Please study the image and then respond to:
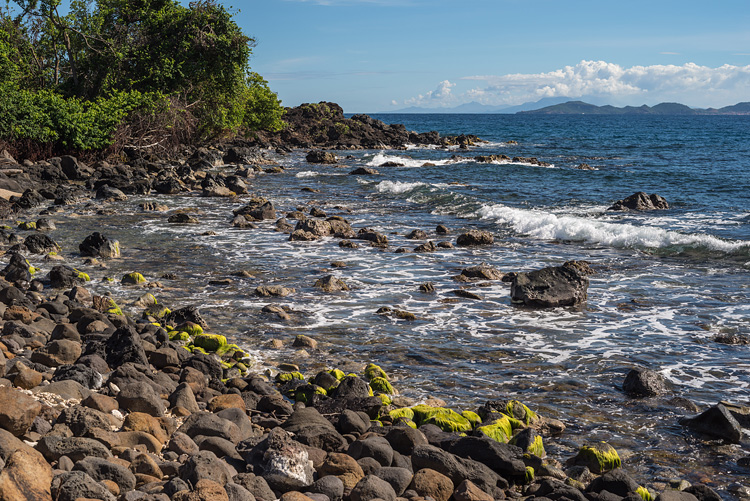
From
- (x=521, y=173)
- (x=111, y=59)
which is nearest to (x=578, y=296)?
(x=521, y=173)

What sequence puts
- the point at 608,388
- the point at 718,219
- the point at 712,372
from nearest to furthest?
the point at 608,388
the point at 712,372
the point at 718,219

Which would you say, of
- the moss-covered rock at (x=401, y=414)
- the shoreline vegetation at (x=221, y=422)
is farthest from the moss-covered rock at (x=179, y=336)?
the moss-covered rock at (x=401, y=414)

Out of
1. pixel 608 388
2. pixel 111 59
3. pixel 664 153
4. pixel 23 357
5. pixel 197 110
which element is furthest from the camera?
pixel 664 153

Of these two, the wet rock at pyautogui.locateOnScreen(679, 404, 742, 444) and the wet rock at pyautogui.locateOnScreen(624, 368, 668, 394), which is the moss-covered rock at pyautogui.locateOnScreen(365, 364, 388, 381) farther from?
the wet rock at pyautogui.locateOnScreen(679, 404, 742, 444)

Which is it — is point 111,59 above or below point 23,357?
above

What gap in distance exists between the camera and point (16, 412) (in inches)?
184

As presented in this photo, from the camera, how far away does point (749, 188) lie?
2983cm

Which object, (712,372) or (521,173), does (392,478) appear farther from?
(521,173)

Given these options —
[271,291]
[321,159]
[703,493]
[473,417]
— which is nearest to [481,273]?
[271,291]

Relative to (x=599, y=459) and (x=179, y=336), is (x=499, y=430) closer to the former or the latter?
(x=599, y=459)

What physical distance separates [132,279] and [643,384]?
8.84 m

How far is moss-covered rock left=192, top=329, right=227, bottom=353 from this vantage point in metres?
8.89

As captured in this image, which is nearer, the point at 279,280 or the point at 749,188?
the point at 279,280

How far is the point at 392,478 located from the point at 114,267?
10.00 metres
